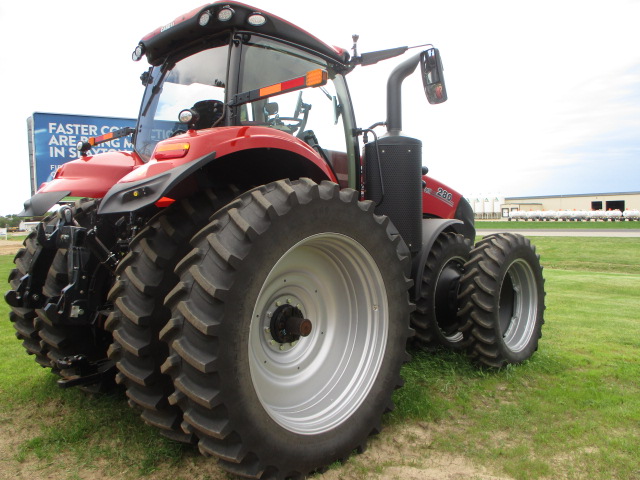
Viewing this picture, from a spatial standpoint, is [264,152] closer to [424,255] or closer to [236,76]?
[236,76]

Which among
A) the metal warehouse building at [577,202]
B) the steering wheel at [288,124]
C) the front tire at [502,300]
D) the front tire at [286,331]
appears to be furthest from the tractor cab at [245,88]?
the metal warehouse building at [577,202]

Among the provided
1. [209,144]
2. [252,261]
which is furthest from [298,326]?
[209,144]

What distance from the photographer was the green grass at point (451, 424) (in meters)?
2.43

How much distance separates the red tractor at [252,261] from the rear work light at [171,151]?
0.4 inches

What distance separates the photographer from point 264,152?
107 inches

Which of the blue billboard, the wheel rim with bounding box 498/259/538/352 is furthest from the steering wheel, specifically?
the blue billboard

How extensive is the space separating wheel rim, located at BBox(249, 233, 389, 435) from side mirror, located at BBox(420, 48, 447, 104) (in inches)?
60.0

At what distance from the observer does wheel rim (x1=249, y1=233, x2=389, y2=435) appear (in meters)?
2.55

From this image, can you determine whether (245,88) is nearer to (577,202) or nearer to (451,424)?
(451,424)

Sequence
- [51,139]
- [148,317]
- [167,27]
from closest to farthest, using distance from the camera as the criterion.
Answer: [148,317]
[167,27]
[51,139]

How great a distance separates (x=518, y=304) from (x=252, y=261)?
3.04 metres

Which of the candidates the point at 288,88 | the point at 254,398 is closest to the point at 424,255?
the point at 288,88

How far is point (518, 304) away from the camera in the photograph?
4.33m

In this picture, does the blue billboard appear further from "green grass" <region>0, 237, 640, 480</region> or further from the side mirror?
the side mirror
